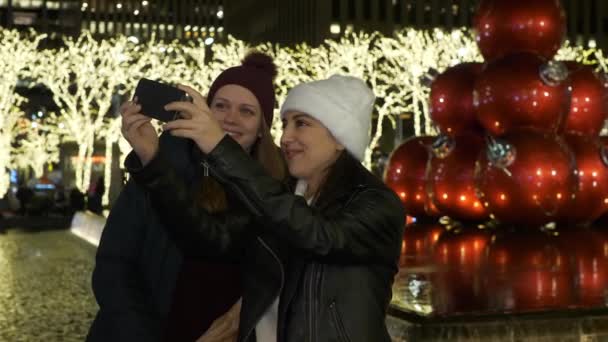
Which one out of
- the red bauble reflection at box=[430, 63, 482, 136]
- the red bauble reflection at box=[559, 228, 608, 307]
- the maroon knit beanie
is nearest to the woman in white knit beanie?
the maroon knit beanie

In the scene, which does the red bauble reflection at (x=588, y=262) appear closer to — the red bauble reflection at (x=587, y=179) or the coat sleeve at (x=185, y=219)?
the red bauble reflection at (x=587, y=179)

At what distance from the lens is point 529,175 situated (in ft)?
39.4

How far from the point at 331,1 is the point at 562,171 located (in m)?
66.7

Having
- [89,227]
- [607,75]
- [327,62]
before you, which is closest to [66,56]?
[327,62]

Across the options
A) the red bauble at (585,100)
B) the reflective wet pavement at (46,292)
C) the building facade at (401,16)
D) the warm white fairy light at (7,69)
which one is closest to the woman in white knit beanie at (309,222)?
the reflective wet pavement at (46,292)

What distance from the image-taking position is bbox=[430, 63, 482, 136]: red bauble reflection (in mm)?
13586

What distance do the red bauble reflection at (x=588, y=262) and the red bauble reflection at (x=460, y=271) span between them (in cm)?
77

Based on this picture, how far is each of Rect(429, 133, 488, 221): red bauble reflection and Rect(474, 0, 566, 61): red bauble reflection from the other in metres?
1.46

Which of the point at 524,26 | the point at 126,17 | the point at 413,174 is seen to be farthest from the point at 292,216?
the point at 126,17

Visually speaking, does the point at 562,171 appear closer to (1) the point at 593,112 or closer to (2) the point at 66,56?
(1) the point at 593,112

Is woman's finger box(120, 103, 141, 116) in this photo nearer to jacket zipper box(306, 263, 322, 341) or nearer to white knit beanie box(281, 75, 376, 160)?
white knit beanie box(281, 75, 376, 160)

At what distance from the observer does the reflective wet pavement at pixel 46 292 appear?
816cm

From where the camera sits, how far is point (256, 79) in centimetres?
334

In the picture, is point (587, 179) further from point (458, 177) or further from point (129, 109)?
point (129, 109)
